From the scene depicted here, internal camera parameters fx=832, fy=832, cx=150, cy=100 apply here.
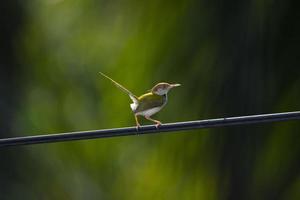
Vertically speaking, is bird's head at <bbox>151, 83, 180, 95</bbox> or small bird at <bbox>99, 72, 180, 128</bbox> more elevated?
bird's head at <bbox>151, 83, 180, 95</bbox>

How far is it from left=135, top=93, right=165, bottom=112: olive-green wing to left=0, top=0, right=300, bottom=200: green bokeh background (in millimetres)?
753

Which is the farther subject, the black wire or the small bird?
the small bird

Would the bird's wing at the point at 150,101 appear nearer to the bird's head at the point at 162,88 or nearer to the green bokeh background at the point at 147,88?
the bird's head at the point at 162,88

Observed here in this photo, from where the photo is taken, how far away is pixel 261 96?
10023 mm

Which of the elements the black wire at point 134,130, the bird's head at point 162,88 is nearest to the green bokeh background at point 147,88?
the bird's head at point 162,88

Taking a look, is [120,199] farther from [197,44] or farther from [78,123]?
[197,44]

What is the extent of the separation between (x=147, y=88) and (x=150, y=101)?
4.06 ft

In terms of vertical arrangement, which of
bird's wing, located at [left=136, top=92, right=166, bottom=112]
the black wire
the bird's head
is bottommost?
the black wire

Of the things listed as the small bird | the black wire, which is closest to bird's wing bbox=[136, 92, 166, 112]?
the small bird

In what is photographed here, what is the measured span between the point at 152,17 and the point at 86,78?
5.89ft

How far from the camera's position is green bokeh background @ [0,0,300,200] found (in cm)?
1003

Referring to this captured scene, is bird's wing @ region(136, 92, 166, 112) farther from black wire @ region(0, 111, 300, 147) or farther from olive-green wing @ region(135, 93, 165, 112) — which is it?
black wire @ region(0, 111, 300, 147)

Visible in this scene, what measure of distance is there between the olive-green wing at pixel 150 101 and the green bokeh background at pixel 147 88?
0.75 m

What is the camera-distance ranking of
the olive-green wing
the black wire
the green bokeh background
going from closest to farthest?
the black wire < the olive-green wing < the green bokeh background
